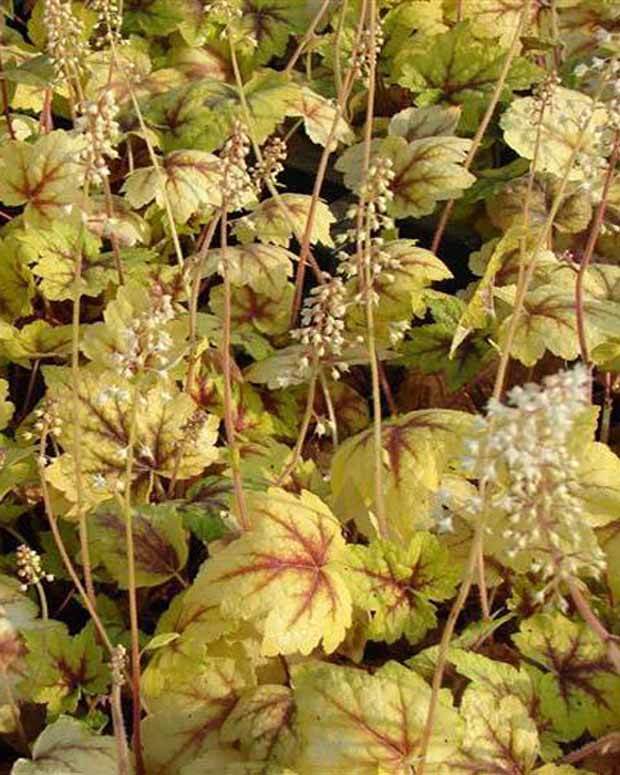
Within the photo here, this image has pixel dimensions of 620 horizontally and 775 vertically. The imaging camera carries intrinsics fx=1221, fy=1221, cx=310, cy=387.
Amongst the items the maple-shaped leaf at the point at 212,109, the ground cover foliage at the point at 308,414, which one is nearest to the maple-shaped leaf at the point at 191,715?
the ground cover foliage at the point at 308,414

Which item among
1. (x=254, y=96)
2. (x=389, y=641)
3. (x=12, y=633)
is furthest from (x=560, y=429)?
(x=254, y=96)

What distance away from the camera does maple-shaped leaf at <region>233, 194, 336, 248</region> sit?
3176mm

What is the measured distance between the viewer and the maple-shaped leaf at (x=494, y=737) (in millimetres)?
2025

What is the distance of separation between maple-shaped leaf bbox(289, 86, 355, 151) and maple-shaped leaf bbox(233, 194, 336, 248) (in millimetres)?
382

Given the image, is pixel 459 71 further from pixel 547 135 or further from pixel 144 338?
pixel 144 338

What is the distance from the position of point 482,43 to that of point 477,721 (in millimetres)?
2537

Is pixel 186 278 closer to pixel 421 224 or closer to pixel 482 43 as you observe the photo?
pixel 421 224

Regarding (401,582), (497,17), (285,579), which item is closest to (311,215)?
(401,582)

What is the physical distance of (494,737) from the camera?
6.78 feet

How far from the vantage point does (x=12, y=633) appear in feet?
7.88

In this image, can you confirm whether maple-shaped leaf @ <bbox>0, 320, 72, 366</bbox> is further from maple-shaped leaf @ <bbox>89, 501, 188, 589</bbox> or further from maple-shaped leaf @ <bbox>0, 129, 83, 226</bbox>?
maple-shaped leaf @ <bbox>89, 501, 188, 589</bbox>

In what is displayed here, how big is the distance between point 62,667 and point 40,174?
1.47 meters

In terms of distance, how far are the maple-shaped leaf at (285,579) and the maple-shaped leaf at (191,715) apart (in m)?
0.17

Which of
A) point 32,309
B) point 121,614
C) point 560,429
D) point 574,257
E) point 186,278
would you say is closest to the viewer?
point 560,429
